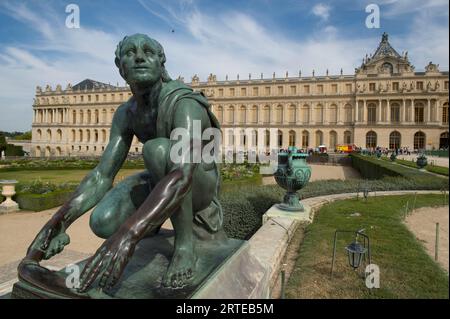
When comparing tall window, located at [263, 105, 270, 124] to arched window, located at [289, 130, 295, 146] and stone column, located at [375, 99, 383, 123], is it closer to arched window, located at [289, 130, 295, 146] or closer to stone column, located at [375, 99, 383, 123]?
arched window, located at [289, 130, 295, 146]

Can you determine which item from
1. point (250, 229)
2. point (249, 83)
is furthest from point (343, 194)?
point (249, 83)

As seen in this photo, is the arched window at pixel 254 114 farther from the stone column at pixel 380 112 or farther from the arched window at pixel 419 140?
the arched window at pixel 419 140

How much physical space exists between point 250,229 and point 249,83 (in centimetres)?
4658

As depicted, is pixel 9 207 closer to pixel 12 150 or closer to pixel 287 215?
pixel 287 215

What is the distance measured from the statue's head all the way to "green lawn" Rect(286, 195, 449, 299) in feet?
7.43

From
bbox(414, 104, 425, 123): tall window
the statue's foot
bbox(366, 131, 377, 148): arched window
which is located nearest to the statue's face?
the statue's foot

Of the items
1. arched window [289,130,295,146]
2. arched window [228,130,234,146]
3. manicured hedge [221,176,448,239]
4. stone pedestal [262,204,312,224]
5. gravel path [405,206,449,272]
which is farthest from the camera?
arched window [228,130,234,146]

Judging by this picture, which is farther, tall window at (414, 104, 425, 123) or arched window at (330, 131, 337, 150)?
arched window at (330, 131, 337, 150)

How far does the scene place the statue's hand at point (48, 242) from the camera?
1704 mm

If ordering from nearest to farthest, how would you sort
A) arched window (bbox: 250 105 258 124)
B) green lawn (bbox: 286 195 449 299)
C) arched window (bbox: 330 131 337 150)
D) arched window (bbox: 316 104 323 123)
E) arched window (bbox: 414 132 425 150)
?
green lawn (bbox: 286 195 449 299)
arched window (bbox: 414 132 425 150)
arched window (bbox: 330 131 337 150)
arched window (bbox: 316 104 323 123)
arched window (bbox: 250 105 258 124)

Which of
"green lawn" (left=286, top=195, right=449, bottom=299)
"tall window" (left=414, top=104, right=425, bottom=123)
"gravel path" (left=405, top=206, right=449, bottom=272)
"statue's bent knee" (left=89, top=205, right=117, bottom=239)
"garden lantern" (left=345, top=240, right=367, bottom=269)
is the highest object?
"tall window" (left=414, top=104, right=425, bottom=123)

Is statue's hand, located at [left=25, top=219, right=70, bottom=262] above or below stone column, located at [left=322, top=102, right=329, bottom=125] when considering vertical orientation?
below

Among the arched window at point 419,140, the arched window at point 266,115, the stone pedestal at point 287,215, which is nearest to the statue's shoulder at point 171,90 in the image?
the stone pedestal at point 287,215

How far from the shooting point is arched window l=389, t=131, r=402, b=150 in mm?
42606
